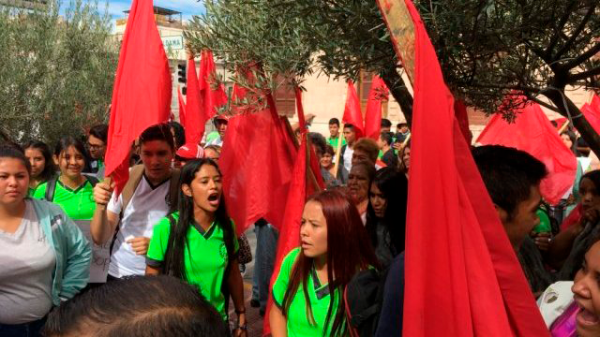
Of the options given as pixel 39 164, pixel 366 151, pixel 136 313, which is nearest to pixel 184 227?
pixel 136 313

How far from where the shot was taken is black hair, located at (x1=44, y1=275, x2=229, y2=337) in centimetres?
96

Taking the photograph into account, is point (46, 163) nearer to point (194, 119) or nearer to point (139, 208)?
point (194, 119)

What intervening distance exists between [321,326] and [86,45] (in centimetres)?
761

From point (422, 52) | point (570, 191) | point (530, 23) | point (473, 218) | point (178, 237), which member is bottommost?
point (570, 191)

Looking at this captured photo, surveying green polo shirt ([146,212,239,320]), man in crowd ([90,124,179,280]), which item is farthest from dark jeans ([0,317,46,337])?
green polo shirt ([146,212,239,320])

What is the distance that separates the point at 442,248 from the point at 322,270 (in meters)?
1.31

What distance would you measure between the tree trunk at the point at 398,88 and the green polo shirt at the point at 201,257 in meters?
1.28

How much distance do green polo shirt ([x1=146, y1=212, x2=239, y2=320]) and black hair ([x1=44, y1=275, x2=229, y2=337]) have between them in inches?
76.6

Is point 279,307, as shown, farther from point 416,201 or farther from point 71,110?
point 71,110

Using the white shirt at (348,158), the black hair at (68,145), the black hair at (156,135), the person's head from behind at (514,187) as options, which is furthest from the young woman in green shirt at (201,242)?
the white shirt at (348,158)

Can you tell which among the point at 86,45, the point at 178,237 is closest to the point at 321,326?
the point at 178,237

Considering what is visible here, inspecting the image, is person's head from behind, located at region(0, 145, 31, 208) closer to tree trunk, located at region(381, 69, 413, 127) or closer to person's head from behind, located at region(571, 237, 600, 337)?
tree trunk, located at region(381, 69, 413, 127)

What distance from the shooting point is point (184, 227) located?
119 inches

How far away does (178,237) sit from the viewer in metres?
2.98
